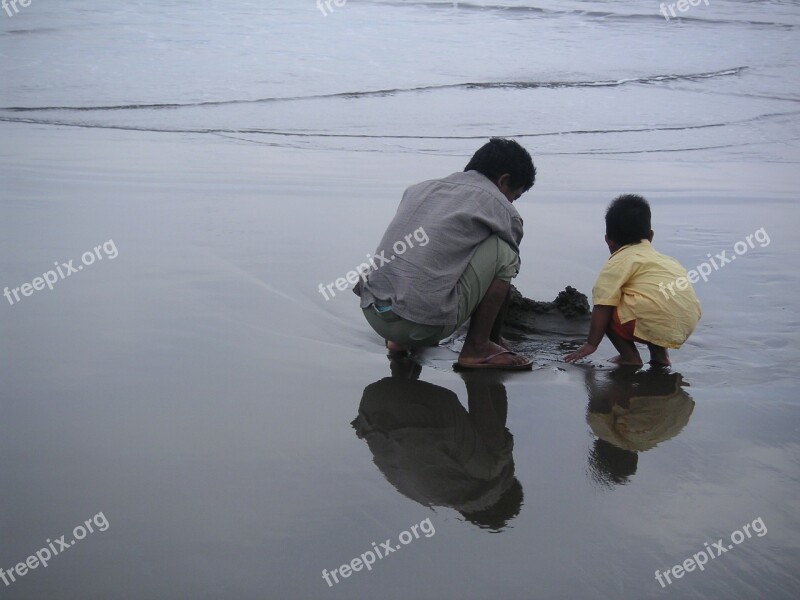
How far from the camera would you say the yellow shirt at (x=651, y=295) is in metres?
4.14

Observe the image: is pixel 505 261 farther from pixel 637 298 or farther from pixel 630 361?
pixel 630 361

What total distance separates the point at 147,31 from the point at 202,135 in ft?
26.6

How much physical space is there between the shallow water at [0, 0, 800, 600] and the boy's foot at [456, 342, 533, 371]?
0.26 ft

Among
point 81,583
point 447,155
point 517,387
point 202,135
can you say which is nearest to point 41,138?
point 202,135

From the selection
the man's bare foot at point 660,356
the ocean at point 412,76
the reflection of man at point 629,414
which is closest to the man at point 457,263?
the reflection of man at point 629,414

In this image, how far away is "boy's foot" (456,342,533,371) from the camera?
4.00 metres

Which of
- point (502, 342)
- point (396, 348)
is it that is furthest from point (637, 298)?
point (396, 348)

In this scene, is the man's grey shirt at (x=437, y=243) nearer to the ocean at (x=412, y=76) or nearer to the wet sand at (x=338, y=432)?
the wet sand at (x=338, y=432)

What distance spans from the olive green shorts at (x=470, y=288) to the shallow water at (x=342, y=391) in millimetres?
165

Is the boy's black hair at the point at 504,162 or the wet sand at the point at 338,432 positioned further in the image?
the boy's black hair at the point at 504,162

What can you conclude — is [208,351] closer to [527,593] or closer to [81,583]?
[81,583]

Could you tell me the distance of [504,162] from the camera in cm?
409

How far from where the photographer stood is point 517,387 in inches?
151

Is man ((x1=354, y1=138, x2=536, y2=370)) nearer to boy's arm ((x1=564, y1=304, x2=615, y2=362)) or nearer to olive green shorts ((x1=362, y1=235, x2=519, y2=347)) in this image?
olive green shorts ((x1=362, y1=235, x2=519, y2=347))
